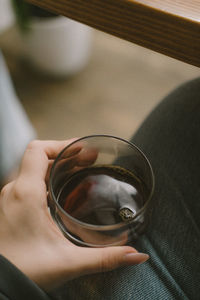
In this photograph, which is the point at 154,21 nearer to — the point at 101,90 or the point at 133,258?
the point at 133,258

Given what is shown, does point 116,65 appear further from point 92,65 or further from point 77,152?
point 77,152

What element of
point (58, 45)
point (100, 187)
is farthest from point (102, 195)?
point (58, 45)

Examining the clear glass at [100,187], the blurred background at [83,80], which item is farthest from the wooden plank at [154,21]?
the blurred background at [83,80]

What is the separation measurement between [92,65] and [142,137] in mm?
972

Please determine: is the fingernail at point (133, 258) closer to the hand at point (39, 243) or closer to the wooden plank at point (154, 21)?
the hand at point (39, 243)

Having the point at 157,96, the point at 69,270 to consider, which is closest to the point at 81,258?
the point at 69,270

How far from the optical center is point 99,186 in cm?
38

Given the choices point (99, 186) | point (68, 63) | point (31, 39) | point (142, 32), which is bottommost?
point (68, 63)

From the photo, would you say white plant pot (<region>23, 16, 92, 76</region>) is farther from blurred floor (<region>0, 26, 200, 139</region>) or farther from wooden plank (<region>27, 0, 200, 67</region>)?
wooden plank (<region>27, 0, 200, 67</region>)

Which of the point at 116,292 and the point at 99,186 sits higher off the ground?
the point at 99,186

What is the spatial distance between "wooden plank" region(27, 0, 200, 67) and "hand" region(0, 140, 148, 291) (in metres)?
0.19

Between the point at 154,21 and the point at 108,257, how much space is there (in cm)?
22

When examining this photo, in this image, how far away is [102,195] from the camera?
37 centimetres

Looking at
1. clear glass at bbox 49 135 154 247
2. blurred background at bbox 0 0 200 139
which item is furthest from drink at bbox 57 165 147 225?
blurred background at bbox 0 0 200 139
